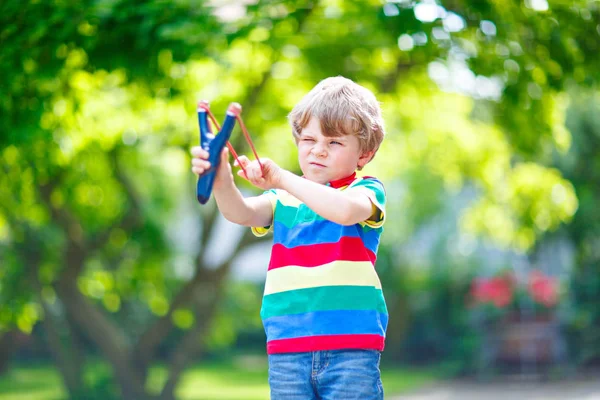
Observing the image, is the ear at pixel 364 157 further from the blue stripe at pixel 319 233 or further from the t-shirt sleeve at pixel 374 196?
the blue stripe at pixel 319 233

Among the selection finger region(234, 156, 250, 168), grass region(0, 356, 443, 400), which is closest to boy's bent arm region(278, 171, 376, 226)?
finger region(234, 156, 250, 168)

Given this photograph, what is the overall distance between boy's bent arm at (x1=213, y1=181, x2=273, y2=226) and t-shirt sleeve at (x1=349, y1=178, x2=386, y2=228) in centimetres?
25

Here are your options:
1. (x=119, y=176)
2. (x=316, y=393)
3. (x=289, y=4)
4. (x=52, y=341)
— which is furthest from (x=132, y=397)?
(x=316, y=393)

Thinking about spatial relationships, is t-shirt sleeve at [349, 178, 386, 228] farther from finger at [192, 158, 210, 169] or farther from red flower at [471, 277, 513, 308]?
red flower at [471, 277, 513, 308]

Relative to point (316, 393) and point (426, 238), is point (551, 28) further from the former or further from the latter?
point (426, 238)

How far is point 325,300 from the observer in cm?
203

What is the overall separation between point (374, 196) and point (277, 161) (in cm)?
668

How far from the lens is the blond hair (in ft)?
6.80

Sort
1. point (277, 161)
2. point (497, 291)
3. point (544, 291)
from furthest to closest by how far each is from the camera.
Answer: point (497, 291), point (544, 291), point (277, 161)

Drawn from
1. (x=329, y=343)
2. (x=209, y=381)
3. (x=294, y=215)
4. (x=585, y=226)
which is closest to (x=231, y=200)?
(x=294, y=215)

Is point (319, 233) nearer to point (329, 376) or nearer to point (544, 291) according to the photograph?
point (329, 376)

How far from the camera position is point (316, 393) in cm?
207

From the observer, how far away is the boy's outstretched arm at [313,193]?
75.0 inches

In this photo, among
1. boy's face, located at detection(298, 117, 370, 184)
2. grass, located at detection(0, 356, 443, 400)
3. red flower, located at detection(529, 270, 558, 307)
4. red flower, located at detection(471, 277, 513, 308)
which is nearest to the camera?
boy's face, located at detection(298, 117, 370, 184)
